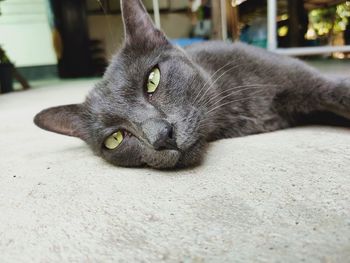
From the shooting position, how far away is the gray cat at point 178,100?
887 millimetres

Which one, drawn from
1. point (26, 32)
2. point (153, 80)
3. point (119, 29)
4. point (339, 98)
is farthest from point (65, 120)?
point (26, 32)

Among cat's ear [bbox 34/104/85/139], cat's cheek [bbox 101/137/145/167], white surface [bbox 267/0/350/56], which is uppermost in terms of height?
white surface [bbox 267/0/350/56]

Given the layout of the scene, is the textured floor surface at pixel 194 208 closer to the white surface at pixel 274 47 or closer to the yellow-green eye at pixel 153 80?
the yellow-green eye at pixel 153 80

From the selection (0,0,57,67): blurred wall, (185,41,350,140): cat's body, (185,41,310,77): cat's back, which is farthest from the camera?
(0,0,57,67): blurred wall

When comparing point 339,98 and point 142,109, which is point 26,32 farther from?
point 339,98

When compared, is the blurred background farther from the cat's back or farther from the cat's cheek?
the cat's cheek

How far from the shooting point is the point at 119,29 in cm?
440

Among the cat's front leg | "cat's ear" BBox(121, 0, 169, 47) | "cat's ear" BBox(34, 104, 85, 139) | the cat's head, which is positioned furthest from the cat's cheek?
the cat's front leg

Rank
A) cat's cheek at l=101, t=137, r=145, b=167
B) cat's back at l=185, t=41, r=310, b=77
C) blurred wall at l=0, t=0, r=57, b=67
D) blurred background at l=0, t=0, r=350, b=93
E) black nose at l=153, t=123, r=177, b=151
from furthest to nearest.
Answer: blurred wall at l=0, t=0, r=57, b=67, blurred background at l=0, t=0, r=350, b=93, cat's back at l=185, t=41, r=310, b=77, cat's cheek at l=101, t=137, r=145, b=167, black nose at l=153, t=123, r=177, b=151

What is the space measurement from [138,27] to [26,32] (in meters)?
4.61

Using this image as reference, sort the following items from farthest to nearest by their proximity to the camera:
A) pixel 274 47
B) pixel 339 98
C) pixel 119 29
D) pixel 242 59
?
pixel 119 29 → pixel 274 47 → pixel 242 59 → pixel 339 98

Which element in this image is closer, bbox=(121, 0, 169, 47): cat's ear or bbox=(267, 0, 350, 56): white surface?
bbox=(121, 0, 169, 47): cat's ear

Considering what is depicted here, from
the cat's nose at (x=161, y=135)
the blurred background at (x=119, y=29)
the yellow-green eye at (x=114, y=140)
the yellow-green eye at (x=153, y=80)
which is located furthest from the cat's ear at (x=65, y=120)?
the blurred background at (x=119, y=29)

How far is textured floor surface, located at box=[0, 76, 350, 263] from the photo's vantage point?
0.49 meters
